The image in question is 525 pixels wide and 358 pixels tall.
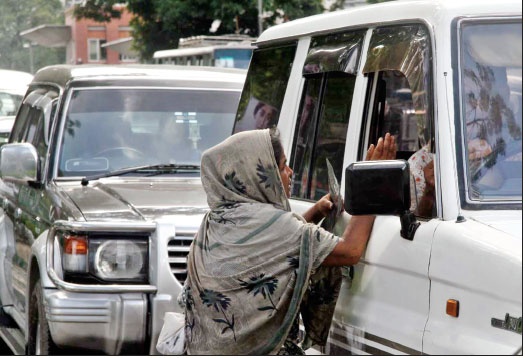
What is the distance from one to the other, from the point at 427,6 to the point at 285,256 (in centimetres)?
97

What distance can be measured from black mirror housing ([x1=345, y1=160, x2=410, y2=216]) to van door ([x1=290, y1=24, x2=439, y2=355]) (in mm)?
138

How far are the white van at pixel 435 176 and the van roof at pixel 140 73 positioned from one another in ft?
11.9

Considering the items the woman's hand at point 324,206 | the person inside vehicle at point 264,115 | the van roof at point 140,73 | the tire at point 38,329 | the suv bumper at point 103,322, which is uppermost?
the person inside vehicle at point 264,115

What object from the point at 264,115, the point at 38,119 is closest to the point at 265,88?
the point at 264,115

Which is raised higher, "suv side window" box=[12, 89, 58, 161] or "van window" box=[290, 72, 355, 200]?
"van window" box=[290, 72, 355, 200]

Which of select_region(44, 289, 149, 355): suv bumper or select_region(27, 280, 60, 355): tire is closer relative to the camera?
select_region(44, 289, 149, 355): suv bumper

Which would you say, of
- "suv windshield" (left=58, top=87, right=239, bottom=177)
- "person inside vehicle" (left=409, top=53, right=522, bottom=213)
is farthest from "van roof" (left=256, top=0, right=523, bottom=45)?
"suv windshield" (left=58, top=87, right=239, bottom=177)

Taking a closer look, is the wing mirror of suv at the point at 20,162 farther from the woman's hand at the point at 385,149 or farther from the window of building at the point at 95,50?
the window of building at the point at 95,50

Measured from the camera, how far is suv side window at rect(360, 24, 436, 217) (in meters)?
3.95

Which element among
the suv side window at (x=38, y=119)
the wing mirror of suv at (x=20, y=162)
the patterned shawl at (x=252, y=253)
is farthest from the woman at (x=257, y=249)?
the suv side window at (x=38, y=119)

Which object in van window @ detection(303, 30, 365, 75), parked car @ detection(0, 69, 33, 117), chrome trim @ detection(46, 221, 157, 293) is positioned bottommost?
parked car @ detection(0, 69, 33, 117)

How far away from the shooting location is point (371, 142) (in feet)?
14.9

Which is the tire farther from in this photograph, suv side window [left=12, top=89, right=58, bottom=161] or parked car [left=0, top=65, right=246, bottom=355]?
suv side window [left=12, top=89, right=58, bottom=161]

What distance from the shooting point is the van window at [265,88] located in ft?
17.5
